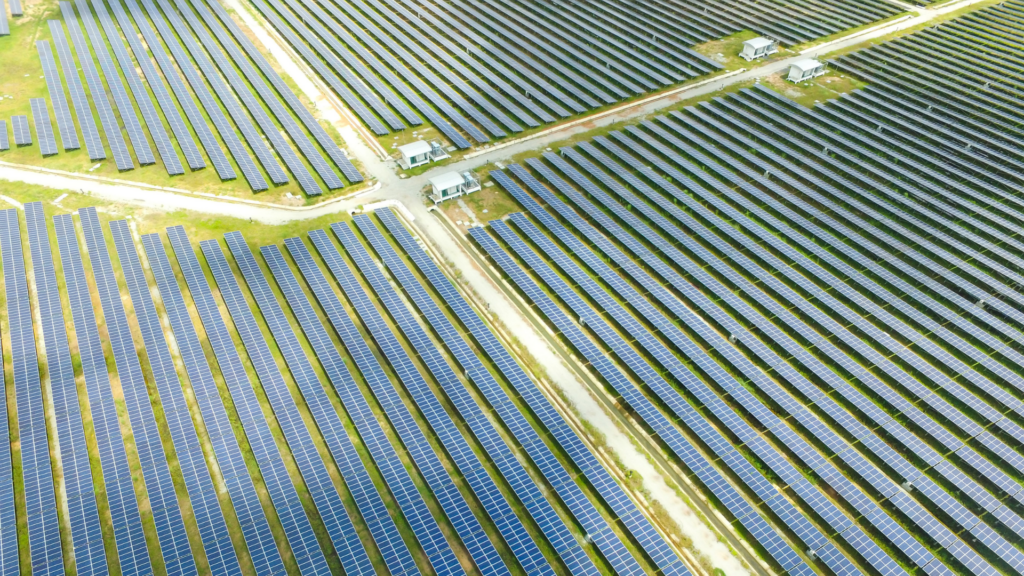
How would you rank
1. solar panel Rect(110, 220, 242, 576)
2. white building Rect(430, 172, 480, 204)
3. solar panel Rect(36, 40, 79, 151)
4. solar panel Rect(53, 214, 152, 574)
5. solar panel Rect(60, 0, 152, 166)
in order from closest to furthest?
solar panel Rect(53, 214, 152, 574), solar panel Rect(110, 220, 242, 576), white building Rect(430, 172, 480, 204), solar panel Rect(60, 0, 152, 166), solar panel Rect(36, 40, 79, 151)

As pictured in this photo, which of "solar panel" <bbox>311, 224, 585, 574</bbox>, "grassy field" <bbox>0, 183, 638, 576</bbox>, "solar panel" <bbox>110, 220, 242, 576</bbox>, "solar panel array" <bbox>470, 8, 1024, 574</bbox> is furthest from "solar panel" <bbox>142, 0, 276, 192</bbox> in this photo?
"solar panel array" <bbox>470, 8, 1024, 574</bbox>

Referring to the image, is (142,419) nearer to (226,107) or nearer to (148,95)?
(226,107)

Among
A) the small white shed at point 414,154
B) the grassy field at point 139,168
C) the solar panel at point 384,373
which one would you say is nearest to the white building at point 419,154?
the small white shed at point 414,154

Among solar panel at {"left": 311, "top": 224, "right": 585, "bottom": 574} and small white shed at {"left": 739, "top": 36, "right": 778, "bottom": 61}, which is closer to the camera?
solar panel at {"left": 311, "top": 224, "right": 585, "bottom": 574}

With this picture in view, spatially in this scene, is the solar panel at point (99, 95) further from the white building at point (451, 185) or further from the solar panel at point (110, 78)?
the white building at point (451, 185)

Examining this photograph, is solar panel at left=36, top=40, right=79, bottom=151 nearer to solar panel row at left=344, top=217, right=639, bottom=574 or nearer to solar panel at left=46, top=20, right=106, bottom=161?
solar panel at left=46, top=20, right=106, bottom=161

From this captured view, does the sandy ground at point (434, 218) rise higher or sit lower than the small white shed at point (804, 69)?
lower
